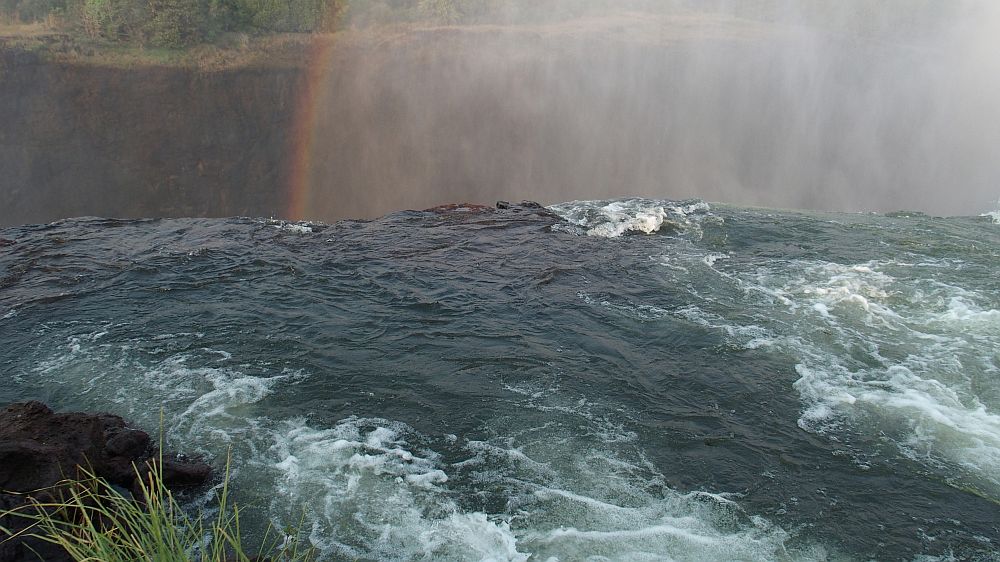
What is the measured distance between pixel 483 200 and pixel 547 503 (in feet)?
52.4

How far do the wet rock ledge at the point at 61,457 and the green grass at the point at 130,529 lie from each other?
9 cm

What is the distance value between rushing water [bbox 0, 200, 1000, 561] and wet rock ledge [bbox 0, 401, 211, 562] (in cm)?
41

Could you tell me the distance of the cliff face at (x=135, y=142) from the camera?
1689 cm

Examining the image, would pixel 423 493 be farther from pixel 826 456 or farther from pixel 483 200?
pixel 483 200

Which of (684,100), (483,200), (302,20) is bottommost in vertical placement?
(483,200)

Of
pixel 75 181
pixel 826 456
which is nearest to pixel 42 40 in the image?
pixel 75 181

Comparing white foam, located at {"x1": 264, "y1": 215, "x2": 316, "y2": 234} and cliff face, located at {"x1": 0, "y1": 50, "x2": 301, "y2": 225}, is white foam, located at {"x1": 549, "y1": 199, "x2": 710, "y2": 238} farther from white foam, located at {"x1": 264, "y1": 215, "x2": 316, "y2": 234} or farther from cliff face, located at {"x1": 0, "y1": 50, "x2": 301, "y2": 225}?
cliff face, located at {"x1": 0, "y1": 50, "x2": 301, "y2": 225}

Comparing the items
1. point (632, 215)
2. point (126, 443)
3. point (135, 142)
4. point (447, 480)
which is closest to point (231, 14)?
point (135, 142)

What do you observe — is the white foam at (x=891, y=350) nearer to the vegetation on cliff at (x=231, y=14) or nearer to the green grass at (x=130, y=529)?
the green grass at (x=130, y=529)

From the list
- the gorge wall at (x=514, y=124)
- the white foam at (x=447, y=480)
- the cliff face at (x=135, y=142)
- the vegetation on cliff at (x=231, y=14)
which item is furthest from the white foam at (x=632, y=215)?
the vegetation on cliff at (x=231, y=14)

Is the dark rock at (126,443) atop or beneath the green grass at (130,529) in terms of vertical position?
beneath

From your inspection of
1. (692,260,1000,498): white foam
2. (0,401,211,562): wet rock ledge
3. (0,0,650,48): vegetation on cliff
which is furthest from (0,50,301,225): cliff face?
(692,260,1000,498): white foam

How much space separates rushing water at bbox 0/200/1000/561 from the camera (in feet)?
15.5

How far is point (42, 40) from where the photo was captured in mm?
17703
